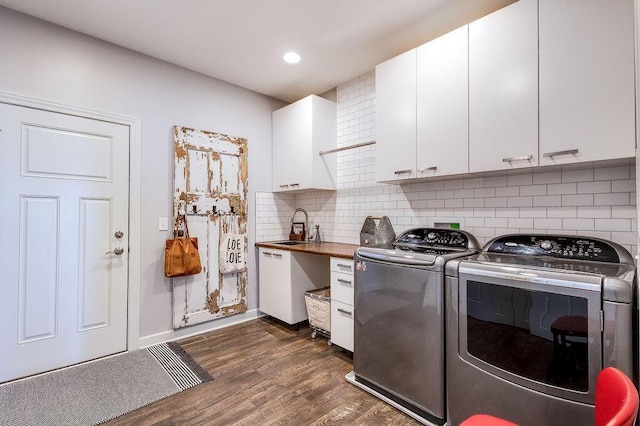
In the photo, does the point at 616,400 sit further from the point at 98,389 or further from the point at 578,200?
the point at 98,389

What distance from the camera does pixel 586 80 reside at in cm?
159

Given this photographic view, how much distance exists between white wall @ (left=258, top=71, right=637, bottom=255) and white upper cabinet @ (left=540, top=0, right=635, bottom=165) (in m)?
0.31

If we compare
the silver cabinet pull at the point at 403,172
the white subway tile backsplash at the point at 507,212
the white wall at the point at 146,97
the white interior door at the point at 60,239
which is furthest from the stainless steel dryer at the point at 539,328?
the white interior door at the point at 60,239

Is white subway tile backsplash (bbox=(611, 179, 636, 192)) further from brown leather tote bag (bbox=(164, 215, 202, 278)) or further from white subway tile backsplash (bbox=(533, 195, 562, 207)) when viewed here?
brown leather tote bag (bbox=(164, 215, 202, 278))

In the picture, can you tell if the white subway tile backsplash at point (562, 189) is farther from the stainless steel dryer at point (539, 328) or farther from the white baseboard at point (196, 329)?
the white baseboard at point (196, 329)

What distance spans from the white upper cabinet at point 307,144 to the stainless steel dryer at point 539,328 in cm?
192

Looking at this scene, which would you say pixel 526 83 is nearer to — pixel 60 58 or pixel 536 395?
pixel 536 395

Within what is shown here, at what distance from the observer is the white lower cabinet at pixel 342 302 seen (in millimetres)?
2492

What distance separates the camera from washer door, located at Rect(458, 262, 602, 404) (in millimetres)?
1284

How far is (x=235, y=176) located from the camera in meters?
3.38

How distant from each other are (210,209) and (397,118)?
202 centimetres

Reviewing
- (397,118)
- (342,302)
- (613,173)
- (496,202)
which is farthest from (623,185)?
(342,302)


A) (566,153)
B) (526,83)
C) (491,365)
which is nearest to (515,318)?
(491,365)

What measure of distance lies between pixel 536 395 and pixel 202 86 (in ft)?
11.6
